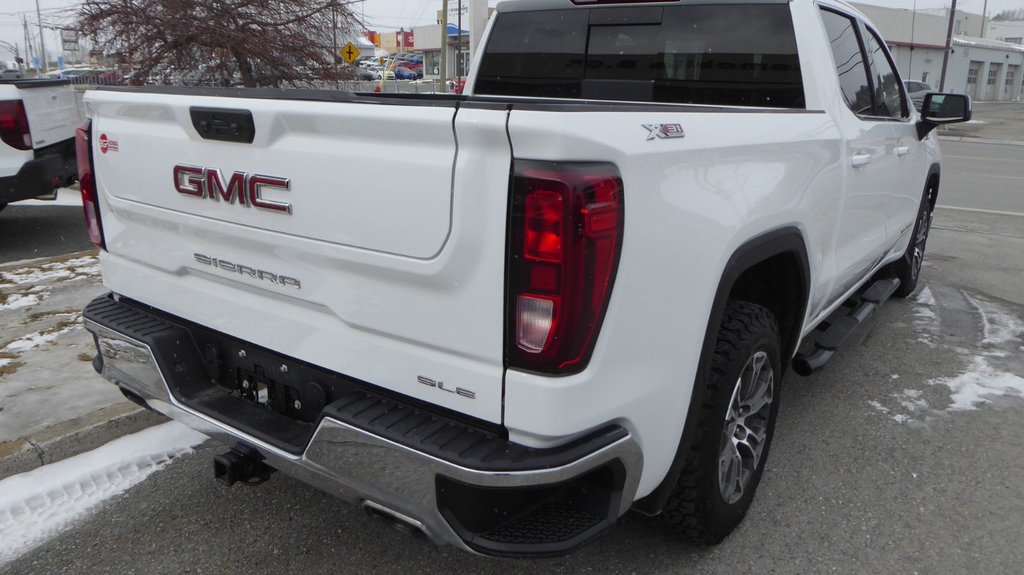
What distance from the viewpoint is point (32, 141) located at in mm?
6398

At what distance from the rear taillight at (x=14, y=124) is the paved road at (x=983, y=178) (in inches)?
425

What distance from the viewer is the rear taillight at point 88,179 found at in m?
2.81

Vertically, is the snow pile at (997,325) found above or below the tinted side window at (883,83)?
below

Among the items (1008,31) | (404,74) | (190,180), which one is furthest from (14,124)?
(1008,31)

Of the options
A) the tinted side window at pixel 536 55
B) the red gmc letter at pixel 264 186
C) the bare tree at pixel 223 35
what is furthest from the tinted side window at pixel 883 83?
the bare tree at pixel 223 35

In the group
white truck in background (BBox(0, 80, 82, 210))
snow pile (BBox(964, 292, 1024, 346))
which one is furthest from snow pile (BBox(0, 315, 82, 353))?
snow pile (BBox(964, 292, 1024, 346))

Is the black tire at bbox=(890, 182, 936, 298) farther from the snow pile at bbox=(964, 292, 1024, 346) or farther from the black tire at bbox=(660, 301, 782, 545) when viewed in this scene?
the black tire at bbox=(660, 301, 782, 545)

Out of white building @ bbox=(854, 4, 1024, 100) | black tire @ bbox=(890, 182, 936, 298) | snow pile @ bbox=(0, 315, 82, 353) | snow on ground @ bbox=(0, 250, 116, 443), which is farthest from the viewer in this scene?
white building @ bbox=(854, 4, 1024, 100)

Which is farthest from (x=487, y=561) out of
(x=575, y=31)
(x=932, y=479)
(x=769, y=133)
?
(x=575, y=31)

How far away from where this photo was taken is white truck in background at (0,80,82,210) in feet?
20.5

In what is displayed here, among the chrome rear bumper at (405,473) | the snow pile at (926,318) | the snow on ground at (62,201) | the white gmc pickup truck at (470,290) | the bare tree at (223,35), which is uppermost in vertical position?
the bare tree at (223,35)

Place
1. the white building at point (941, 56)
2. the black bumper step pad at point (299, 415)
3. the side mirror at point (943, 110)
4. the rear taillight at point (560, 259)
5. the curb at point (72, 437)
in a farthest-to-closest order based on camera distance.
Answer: the white building at point (941, 56)
the side mirror at point (943, 110)
the curb at point (72, 437)
the black bumper step pad at point (299, 415)
the rear taillight at point (560, 259)

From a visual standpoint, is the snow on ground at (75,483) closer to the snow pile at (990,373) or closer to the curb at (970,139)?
the snow pile at (990,373)

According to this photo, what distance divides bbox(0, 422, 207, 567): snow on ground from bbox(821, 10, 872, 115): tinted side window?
337 cm
